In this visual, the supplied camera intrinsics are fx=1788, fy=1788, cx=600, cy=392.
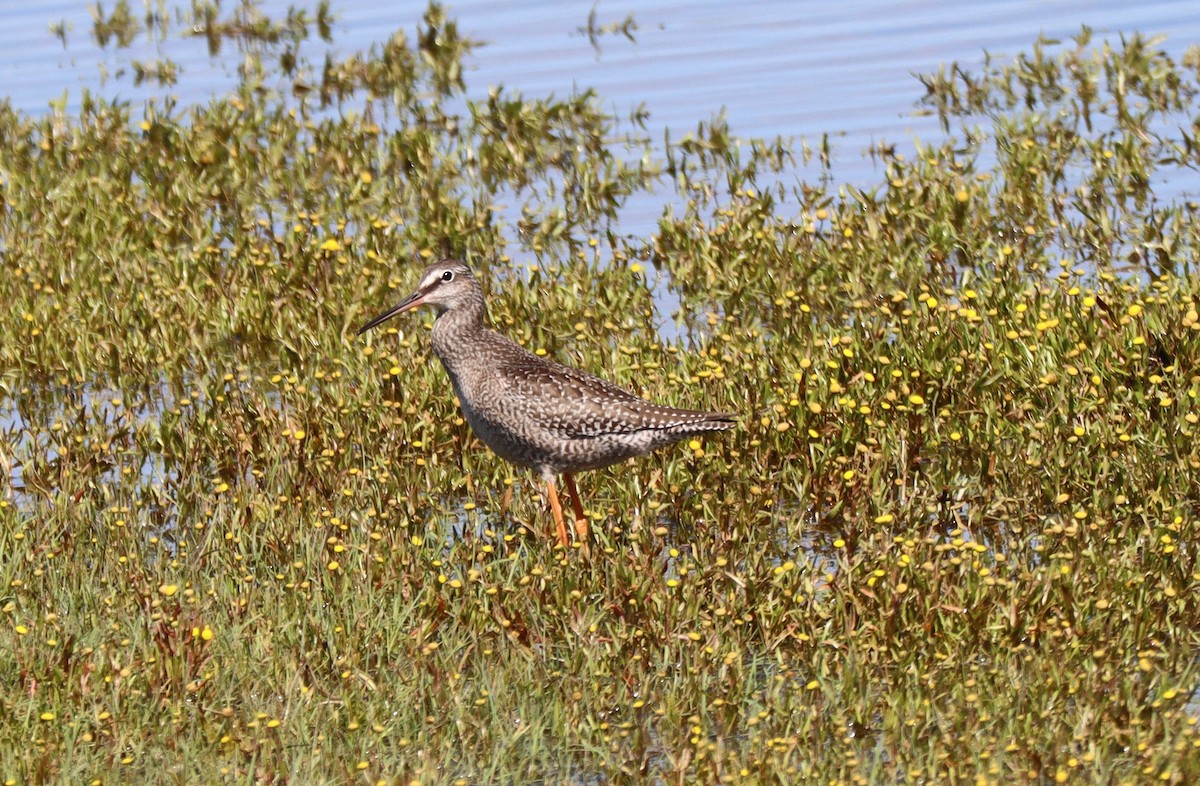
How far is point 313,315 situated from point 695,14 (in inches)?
436

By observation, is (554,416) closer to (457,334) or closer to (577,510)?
(577,510)

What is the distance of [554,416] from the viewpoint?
7.59m

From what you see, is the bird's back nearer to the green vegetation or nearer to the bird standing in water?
the bird standing in water

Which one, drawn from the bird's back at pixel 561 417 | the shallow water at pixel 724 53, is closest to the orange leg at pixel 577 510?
the bird's back at pixel 561 417

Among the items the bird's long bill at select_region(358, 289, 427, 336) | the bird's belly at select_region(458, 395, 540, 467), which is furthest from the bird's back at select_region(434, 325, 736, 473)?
the bird's long bill at select_region(358, 289, 427, 336)

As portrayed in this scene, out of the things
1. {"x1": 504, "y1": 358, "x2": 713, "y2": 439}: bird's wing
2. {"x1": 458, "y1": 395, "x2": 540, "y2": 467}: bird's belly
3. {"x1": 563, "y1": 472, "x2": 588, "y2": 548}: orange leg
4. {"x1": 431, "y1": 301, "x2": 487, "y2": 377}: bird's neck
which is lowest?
{"x1": 563, "y1": 472, "x2": 588, "y2": 548}: orange leg

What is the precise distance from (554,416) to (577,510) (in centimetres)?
50

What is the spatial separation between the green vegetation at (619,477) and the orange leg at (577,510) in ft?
0.47

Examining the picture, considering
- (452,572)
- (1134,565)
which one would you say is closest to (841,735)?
(1134,565)

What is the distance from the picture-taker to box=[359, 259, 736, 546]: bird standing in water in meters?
7.54

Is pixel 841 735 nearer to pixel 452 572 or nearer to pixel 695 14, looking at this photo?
pixel 452 572

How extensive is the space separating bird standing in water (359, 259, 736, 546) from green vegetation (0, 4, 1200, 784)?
0.29 meters

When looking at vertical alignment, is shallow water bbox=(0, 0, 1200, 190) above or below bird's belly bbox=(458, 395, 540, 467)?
above

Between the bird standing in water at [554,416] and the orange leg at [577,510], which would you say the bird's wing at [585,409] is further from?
the orange leg at [577,510]
